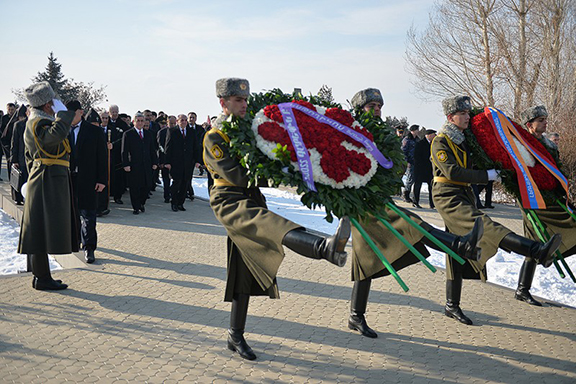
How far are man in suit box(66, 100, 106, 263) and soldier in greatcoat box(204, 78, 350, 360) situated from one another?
12.5ft

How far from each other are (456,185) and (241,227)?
8.36ft

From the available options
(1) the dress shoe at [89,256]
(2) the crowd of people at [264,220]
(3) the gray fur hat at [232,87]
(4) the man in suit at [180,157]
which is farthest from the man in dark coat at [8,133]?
(3) the gray fur hat at [232,87]

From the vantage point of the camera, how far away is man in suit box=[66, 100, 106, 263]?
26.1ft

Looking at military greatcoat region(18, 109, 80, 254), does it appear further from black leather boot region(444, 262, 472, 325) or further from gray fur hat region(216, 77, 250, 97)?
black leather boot region(444, 262, 472, 325)

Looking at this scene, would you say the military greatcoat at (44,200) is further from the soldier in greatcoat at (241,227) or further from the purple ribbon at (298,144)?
the purple ribbon at (298,144)

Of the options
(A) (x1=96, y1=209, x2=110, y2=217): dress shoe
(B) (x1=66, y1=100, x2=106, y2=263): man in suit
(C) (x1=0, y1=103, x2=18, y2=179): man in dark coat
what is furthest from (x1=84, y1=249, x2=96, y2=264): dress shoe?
(C) (x1=0, y1=103, x2=18, y2=179): man in dark coat

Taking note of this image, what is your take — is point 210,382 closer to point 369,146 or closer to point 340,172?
point 340,172

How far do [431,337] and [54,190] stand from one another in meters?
4.24

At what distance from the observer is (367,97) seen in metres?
5.51

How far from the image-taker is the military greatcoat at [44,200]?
622cm

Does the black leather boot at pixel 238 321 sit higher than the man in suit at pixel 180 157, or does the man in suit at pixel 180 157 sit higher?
the man in suit at pixel 180 157

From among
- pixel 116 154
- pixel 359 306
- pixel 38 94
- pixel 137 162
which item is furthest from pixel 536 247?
pixel 116 154

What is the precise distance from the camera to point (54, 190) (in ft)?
20.7

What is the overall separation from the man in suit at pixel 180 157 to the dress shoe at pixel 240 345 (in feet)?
28.1
